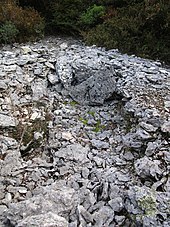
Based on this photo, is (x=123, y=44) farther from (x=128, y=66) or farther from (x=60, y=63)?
(x=60, y=63)

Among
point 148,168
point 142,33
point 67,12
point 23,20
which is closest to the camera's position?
point 148,168

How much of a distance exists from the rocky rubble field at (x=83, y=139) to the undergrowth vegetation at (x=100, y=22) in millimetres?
602

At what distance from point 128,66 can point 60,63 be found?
5.25ft

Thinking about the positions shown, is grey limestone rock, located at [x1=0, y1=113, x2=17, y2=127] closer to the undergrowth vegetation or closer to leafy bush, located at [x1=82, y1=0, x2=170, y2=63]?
the undergrowth vegetation

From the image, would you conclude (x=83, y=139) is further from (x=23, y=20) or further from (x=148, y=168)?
(x=23, y=20)

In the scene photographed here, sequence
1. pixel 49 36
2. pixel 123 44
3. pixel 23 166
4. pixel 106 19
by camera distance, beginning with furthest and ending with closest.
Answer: pixel 49 36 < pixel 106 19 < pixel 123 44 < pixel 23 166

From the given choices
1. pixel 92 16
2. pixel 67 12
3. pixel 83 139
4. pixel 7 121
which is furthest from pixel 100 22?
pixel 7 121

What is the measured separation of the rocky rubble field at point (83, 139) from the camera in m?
4.27

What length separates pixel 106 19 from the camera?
9086 millimetres

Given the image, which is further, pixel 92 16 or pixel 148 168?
pixel 92 16

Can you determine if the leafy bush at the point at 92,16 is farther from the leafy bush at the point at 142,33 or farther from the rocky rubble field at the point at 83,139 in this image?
the rocky rubble field at the point at 83,139

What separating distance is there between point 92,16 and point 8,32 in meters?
2.55

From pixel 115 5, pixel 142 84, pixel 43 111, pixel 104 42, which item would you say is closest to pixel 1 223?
pixel 43 111

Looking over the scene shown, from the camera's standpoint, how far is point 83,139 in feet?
19.3
